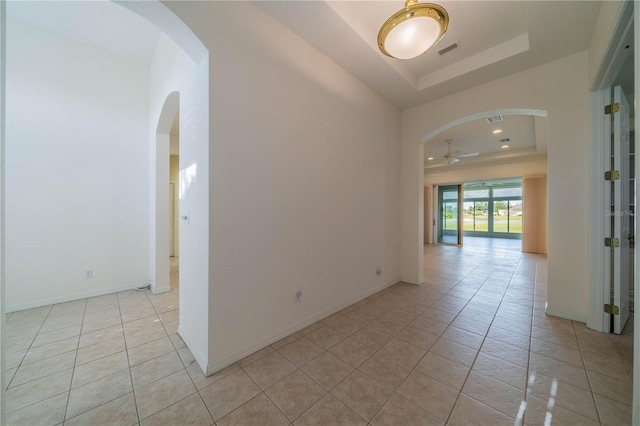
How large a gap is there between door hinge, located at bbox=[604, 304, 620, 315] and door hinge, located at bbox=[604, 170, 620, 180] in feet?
4.38

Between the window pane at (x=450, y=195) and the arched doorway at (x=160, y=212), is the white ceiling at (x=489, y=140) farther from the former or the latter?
the arched doorway at (x=160, y=212)

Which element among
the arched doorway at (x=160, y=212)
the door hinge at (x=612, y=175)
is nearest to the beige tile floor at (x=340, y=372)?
the arched doorway at (x=160, y=212)

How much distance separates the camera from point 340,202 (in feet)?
9.44

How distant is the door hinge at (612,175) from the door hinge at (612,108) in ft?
2.08

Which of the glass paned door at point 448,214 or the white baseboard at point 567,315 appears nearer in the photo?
the white baseboard at point 567,315

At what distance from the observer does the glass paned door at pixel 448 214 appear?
902 centimetres

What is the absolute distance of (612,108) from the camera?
89.8 inches

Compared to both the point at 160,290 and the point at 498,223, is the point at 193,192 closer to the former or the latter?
the point at 160,290

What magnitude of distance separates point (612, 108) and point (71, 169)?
683cm

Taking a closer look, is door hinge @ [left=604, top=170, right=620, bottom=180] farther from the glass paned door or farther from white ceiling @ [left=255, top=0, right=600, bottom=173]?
the glass paned door

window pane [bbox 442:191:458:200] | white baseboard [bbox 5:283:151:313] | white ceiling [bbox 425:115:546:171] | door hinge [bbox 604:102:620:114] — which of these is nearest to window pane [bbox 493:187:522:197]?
window pane [bbox 442:191:458:200]

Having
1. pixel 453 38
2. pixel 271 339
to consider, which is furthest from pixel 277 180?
pixel 453 38

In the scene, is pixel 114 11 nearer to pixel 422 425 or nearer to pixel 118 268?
pixel 118 268

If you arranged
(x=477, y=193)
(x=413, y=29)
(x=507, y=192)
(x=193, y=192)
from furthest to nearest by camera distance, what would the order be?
1. (x=477, y=193)
2. (x=507, y=192)
3. (x=193, y=192)
4. (x=413, y=29)
